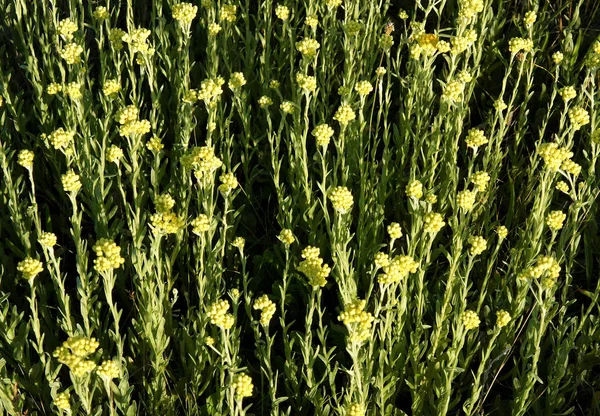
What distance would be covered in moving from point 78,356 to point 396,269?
35.7 inches

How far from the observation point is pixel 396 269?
1.94m

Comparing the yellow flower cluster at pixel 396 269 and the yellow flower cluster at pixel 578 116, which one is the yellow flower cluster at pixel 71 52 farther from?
the yellow flower cluster at pixel 578 116

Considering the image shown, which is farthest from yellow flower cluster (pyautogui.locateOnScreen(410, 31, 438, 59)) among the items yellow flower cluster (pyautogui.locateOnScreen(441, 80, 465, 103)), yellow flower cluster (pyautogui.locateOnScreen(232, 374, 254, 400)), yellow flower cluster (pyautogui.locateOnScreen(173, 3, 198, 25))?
yellow flower cluster (pyautogui.locateOnScreen(232, 374, 254, 400))

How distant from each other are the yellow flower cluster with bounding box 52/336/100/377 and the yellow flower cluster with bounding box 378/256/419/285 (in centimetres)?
82

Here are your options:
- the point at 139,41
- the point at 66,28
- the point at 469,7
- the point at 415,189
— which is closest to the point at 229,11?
the point at 139,41

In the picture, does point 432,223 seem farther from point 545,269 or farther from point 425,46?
point 425,46

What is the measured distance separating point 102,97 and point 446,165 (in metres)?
1.47

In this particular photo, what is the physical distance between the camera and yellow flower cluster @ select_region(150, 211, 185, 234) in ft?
6.81

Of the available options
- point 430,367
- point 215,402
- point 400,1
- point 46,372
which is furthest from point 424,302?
point 400,1

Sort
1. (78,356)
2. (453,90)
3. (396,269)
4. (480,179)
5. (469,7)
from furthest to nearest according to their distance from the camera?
(469,7)
(453,90)
(480,179)
(396,269)
(78,356)

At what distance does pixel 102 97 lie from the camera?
284 centimetres

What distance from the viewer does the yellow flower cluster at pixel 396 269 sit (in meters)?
1.92

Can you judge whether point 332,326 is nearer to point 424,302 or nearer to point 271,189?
point 424,302

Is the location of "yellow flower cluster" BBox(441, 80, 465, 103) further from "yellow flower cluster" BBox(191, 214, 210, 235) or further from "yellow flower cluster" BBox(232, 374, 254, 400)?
"yellow flower cluster" BBox(232, 374, 254, 400)
